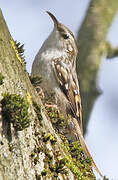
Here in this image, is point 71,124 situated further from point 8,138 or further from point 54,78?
point 8,138

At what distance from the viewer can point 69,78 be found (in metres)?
3.85

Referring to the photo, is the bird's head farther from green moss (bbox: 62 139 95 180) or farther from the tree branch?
green moss (bbox: 62 139 95 180)

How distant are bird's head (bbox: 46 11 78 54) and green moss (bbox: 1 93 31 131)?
2424 mm

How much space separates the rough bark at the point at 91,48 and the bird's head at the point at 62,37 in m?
0.36

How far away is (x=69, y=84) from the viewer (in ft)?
12.4

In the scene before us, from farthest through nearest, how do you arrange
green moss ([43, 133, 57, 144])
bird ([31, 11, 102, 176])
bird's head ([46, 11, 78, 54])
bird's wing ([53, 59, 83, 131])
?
bird's head ([46, 11, 78, 54]) < bird's wing ([53, 59, 83, 131]) < bird ([31, 11, 102, 176]) < green moss ([43, 133, 57, 144])

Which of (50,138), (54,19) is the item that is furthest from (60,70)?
(50,138)

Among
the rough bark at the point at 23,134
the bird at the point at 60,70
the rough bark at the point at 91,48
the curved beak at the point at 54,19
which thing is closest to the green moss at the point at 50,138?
the rough bark at the point at 23,134

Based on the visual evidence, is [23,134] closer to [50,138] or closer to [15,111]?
[15,111]

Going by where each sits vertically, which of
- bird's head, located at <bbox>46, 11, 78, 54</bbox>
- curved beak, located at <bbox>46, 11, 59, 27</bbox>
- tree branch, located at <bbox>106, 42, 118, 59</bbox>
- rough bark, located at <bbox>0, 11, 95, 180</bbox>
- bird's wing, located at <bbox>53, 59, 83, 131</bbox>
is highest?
tree branch, located at <bbox>106, 42, 118, 59</bbox>

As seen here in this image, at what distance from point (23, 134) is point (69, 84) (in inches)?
86.5

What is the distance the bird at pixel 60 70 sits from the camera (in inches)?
138

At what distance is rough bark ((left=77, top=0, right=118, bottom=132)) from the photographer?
457 centimetres

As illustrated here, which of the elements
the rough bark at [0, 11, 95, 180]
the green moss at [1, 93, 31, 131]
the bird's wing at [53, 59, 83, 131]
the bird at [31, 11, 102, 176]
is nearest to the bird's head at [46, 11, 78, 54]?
the bird at [31, 11, 102, 176]
